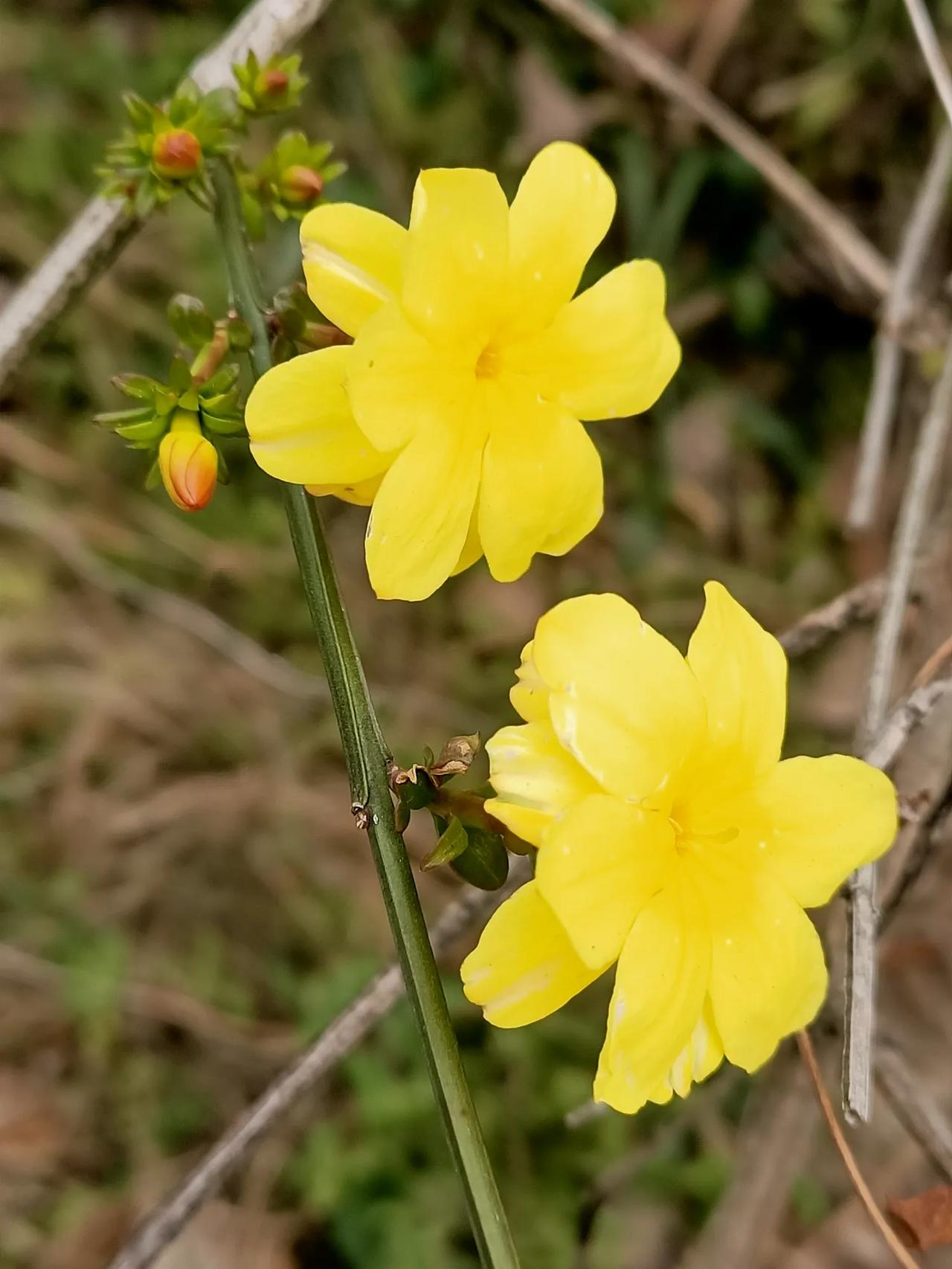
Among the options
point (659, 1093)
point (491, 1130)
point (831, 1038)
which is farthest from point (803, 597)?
point (659, 1093)

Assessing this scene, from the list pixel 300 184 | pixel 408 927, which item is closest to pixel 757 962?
pixel 408 927

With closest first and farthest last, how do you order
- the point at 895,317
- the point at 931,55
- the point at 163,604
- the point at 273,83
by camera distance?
the point at 273,83, the point at 931,55, the point at 895,317, the point at 163,604

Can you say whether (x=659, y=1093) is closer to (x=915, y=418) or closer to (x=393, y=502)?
(x=393, y=502)

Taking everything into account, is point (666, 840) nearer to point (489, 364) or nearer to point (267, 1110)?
point (489, 364)

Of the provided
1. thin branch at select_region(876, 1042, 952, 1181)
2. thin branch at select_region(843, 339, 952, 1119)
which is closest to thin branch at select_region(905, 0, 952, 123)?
thin branch at select_region(843, 339, 952, 1119)

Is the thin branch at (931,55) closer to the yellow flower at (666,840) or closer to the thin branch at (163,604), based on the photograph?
the yellow flower at (666,840)
